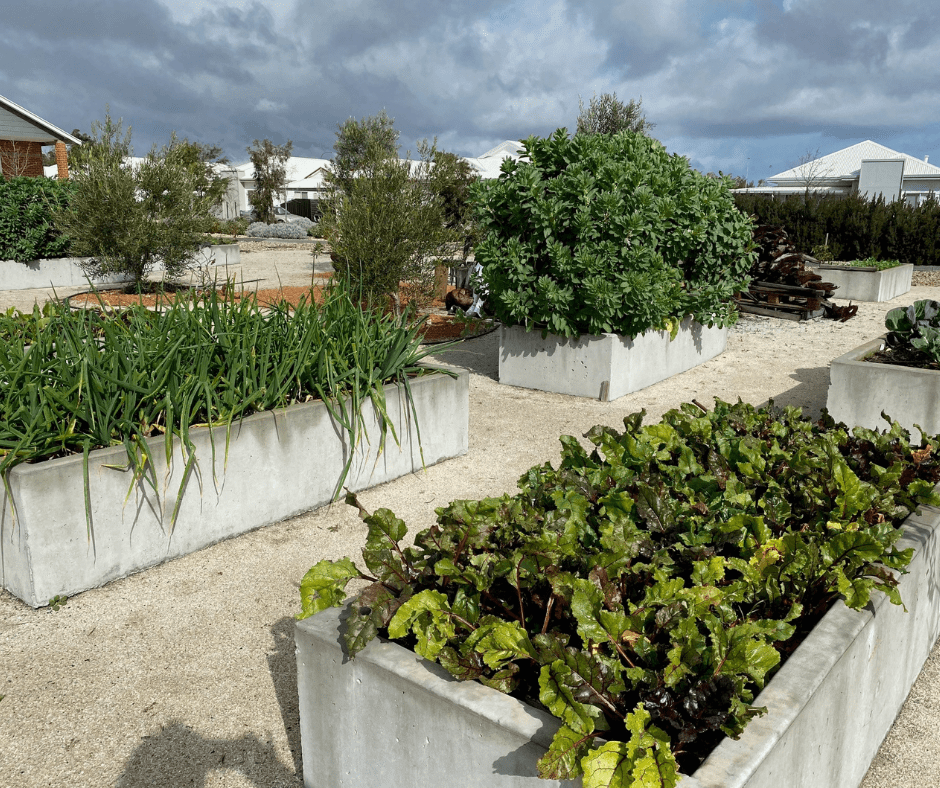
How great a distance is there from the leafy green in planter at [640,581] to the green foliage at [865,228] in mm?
15484

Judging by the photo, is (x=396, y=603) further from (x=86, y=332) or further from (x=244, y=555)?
(x=86, y=332)

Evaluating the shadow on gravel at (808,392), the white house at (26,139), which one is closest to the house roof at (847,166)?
the white house at (26,139)

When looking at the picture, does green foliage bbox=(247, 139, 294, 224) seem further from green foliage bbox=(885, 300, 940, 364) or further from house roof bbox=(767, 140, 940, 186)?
green foliage bbox=(885, 300, 940, 364)

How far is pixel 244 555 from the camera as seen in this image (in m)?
3.87

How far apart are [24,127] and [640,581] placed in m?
32.0

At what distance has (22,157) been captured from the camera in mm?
27938

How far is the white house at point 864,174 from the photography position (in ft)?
125

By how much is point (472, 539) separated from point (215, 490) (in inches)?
84.6

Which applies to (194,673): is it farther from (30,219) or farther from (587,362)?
(30,219)

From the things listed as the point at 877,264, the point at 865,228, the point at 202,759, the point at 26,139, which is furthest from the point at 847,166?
the point at 202,759

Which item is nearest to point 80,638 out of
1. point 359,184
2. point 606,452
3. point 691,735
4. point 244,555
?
point 244,555

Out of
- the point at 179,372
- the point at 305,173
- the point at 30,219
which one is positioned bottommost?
the point at 179,372

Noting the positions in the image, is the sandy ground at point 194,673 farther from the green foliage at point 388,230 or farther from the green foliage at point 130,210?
the green foliage at point 130,210

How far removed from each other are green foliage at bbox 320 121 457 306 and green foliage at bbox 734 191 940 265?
A: 9400 millimetres
